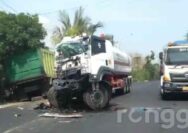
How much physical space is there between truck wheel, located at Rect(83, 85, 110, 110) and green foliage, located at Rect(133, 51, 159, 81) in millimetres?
57014

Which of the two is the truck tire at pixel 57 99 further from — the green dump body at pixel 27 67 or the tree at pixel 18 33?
the tree at pixel 18 33

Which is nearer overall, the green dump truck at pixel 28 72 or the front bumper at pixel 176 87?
the front bumper at pixel 176 87

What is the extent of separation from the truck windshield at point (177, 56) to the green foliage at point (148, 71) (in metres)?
53.2

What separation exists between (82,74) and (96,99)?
111cm

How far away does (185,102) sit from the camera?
928 inches

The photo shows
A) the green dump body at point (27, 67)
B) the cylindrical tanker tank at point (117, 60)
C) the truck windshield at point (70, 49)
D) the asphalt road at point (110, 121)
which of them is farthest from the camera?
the green dump body at point (27, 67)

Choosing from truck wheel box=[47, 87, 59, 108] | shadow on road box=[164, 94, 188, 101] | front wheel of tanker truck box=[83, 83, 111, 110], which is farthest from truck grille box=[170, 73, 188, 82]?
truck wheel box=[47, 87, 59, 108]

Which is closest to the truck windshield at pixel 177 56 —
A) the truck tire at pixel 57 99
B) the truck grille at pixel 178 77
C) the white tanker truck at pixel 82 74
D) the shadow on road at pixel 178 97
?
the truck grille at pixel 178 77

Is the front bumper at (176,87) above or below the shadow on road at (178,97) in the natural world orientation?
above

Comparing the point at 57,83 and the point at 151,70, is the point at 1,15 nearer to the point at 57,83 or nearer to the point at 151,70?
the point at 57,83

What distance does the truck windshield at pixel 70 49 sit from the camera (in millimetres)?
22406

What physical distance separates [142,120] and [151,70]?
229 ft

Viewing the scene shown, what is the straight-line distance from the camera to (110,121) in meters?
17.3

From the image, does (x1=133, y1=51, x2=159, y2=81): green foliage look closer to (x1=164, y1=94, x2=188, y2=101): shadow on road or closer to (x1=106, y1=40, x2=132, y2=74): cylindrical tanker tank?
(x1=106, y1=40, x2=132, y2=74): cylindrical tanker tank
